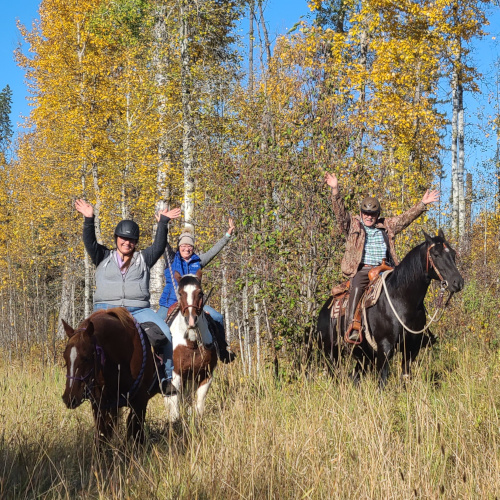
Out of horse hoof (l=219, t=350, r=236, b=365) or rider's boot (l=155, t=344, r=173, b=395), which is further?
horse hoof (l=219, t=350, r=236, b=365)

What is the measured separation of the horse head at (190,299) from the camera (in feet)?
21.2

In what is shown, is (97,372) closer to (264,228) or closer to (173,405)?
(173,405)

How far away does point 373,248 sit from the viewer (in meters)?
8.18

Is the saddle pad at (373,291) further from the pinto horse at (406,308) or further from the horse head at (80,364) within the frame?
the horse head at (80,364)

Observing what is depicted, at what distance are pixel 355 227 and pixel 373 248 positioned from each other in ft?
1.39

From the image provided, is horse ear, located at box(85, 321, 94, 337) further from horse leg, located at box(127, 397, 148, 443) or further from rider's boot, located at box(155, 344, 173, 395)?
rider's boot, located at box(155, 344, 173, 395)

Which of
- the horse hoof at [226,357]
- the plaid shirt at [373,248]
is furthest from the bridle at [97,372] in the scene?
the plaid shirt at [373,248]

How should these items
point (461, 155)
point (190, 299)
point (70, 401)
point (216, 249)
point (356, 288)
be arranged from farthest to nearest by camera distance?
point (461, 155), point (216, 249), point (356, 288), point (190, 299), point (70, 401)

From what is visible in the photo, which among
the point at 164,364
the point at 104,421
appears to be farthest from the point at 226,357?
the point at 104,421

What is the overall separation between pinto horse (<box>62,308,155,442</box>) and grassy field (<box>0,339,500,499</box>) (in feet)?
1.10

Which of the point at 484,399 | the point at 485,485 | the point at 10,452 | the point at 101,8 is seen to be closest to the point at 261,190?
the point at 484,399

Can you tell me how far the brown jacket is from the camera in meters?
7.98

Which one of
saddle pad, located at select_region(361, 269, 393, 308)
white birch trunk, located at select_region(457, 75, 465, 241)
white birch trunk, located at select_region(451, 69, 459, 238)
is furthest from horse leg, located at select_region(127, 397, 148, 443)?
white birch trunk, located at select_region(451, 69, 459, 238)

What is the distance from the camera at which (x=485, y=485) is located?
3.75 meters
